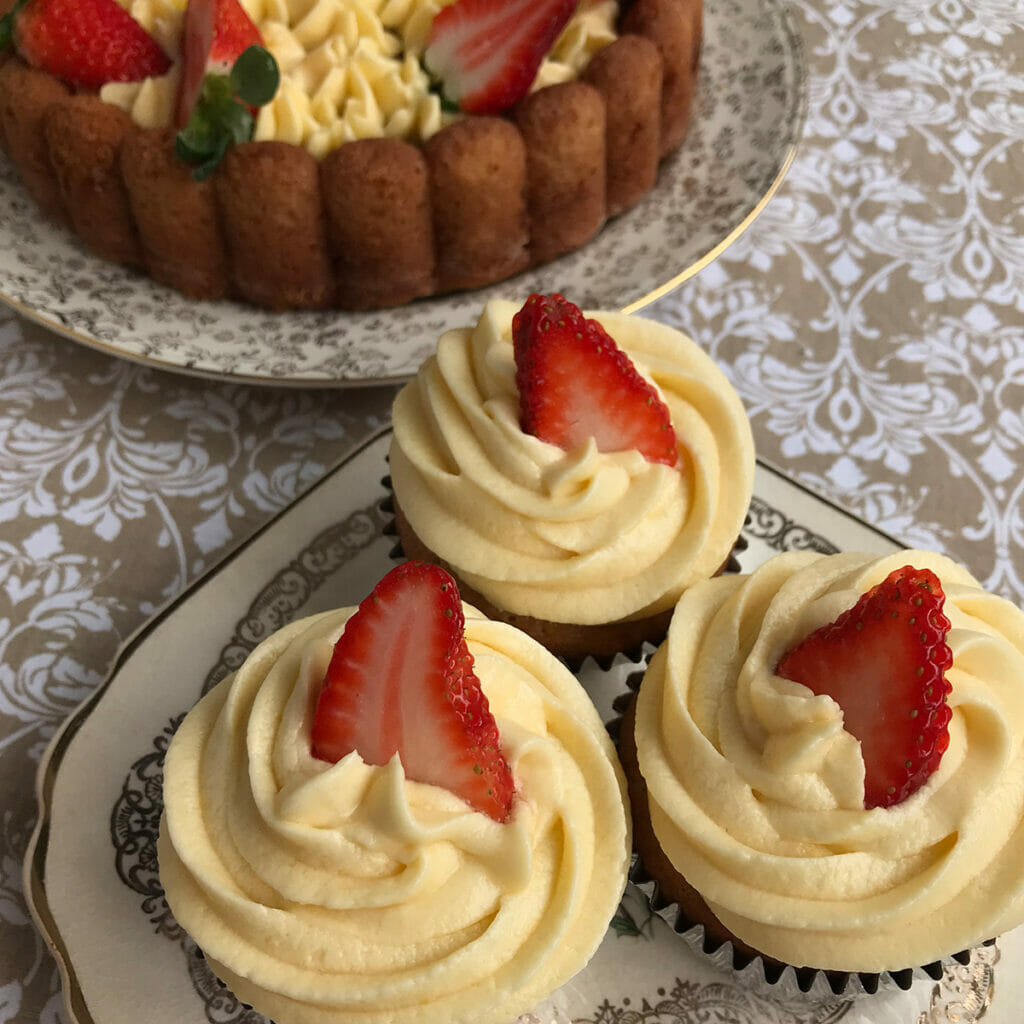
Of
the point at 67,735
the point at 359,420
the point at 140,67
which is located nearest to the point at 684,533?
the point at 359,420

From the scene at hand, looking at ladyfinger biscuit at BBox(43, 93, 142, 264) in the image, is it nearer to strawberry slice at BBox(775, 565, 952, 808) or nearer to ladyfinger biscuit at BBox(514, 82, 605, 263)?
ladyfinger biscuit at BBox(514, 82, 605, 263)

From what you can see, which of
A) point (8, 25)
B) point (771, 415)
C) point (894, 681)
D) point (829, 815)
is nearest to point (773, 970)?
point (829, 815)

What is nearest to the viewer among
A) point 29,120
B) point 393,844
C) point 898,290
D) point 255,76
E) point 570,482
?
point 393,844

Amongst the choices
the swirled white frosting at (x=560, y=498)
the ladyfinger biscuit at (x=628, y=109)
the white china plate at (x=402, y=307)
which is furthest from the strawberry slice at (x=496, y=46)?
the swirled white frosting at (x=560, y=498)

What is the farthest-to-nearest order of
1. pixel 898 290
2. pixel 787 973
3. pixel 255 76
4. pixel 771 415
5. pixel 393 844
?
pixel 898 290
pixel 771 415
pixel 255 76
pixel 787 973
pixel 393 844

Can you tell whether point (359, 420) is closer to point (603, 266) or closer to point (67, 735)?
point (603, 266)

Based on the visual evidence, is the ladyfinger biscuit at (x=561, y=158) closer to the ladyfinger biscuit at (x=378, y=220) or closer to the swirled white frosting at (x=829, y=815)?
the ladyfinger biscuit at (x=378, y=220)

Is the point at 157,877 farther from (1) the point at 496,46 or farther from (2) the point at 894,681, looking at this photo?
(1) the point at 496,46
